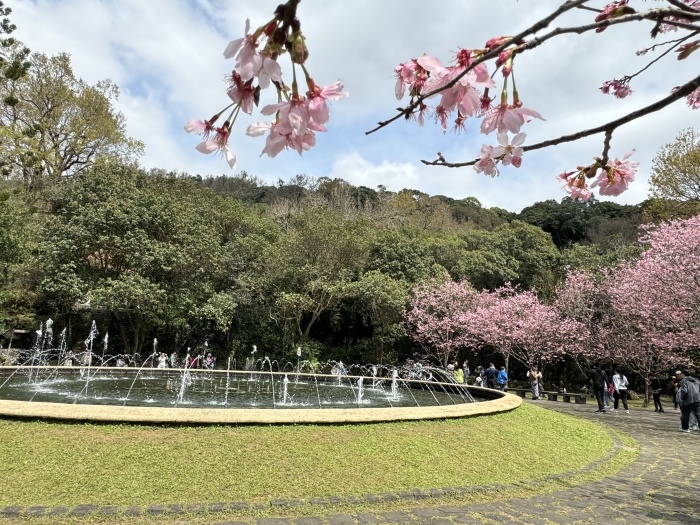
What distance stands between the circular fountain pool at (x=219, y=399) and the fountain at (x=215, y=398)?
1 centimetres

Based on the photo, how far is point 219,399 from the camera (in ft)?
36.0

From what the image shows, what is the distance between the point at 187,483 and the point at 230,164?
4.36 m

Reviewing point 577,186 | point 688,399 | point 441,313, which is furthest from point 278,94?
point 441,313

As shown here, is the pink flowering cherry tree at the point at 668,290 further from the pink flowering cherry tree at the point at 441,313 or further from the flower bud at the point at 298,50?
the flower bud at the point at 298,50

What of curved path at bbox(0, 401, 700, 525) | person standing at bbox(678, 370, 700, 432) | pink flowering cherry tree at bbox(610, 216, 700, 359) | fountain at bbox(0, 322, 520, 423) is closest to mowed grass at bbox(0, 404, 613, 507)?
fountain at bbox(0, 322, 520, 423)

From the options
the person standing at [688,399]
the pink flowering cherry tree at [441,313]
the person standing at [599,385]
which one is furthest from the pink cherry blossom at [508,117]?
the pink flowering cherry tree at [441,313]

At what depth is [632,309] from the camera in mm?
18469

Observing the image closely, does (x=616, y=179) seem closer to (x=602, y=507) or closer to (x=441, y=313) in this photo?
(x=602, y=507)

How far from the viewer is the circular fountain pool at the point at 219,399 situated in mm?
6129

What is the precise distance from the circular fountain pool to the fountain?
1 cm

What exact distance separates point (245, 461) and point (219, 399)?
19.6 feet

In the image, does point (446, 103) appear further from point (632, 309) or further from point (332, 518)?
point (632, 309)

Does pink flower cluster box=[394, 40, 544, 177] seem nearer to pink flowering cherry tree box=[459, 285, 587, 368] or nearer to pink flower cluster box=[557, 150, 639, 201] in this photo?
pink flower cluster box=[557, 150, 639, 201]

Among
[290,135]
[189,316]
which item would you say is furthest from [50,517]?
[189,316]
